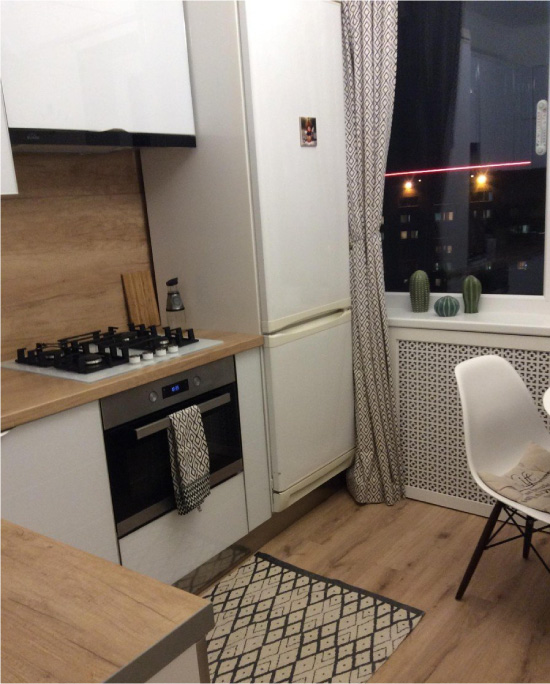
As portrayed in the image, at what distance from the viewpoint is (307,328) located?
2.51 m

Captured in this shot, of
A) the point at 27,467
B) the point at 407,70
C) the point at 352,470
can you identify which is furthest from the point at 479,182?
the point at 27,467

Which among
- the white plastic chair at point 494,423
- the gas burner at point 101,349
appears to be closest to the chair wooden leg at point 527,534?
the white plastic chair at point 494,423

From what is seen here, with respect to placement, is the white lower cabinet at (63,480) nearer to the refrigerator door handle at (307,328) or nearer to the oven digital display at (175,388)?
the oven digital display at (175,388)

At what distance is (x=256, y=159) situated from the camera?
7.21ft

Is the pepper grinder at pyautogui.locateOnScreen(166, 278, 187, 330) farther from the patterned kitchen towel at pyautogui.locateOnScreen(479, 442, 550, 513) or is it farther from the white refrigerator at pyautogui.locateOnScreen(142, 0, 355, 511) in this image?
the patterned kitchen towel at pyautogui.locateOnScreen(479, 442, 550, 513)

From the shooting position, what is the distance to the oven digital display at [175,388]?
6.56ft

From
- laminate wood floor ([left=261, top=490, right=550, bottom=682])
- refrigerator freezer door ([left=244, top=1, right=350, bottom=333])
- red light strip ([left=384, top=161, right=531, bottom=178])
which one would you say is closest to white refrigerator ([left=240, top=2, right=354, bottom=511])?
refrigerator freezer door ([left=244, top=1, right=350, bottom=333])

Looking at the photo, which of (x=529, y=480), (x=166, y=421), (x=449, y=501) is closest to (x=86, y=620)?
(x=166, y=421)

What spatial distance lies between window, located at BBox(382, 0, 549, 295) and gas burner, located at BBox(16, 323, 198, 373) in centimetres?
135

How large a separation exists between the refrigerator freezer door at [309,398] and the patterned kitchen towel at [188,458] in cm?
41

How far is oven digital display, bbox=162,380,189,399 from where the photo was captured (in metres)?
2.00

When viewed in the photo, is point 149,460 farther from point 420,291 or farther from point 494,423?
point 420,291

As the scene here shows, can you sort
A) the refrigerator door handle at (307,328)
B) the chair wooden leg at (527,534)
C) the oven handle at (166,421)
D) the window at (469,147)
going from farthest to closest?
the window at (469,147) < the refrigerator door handle at (307,328) < the chair wooden leg at (527,534) < the oven handle at (166,421)

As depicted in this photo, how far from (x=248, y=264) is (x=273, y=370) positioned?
1.37ft
